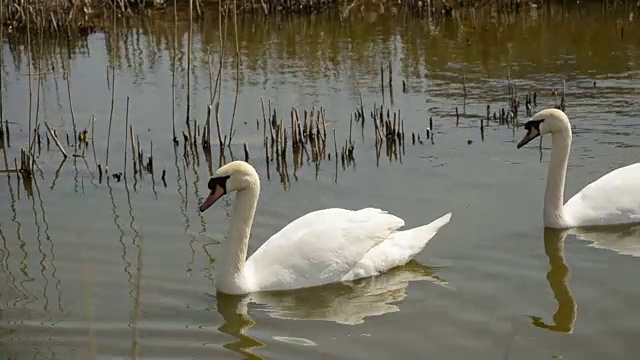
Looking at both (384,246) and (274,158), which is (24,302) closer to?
(384,246)

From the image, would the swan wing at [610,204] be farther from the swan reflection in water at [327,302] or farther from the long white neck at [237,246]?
the long white neck at [237,246]

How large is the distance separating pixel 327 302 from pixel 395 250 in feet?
2.39

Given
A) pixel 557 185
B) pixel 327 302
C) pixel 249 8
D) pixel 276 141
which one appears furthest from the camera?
pixel 249 8

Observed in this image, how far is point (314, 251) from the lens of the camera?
7.14m

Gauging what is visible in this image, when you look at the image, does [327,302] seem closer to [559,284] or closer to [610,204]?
[559,284]

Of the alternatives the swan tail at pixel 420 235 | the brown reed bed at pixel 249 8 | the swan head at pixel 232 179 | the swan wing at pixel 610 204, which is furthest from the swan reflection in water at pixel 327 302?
the brown reed bed at pixel 249 8

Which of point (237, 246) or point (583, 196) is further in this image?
point (583, 196)

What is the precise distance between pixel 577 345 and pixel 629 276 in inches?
47.1

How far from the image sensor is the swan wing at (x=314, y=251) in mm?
7094

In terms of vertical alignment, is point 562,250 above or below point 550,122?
below

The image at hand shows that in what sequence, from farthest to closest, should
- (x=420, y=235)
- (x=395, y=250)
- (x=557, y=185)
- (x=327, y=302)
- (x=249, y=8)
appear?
(x=249, y=8), (x=557, y=185), (x=420, y=235), (x=395, y=250), (x=327, y=302)

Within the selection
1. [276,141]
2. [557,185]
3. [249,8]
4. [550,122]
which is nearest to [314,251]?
[557,185]

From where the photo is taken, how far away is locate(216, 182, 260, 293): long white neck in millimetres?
7016

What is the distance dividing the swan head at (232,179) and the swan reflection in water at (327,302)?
66cm
